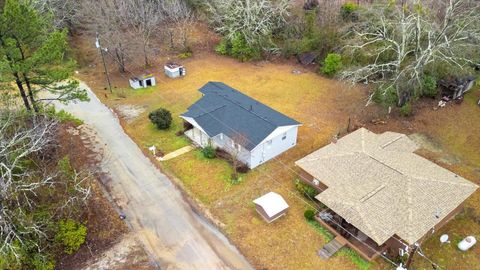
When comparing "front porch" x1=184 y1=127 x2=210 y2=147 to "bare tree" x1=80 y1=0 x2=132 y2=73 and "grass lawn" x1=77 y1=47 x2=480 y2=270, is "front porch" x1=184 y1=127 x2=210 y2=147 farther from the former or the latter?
"bare tree" x1=80 y1=0 x2=132 y2=73

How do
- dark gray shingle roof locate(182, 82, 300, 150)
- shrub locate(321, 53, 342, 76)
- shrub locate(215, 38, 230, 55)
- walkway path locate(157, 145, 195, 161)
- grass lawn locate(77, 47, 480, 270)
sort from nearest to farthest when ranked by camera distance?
grass lawn locate(77, 47, 480, 270) < dark gray shingle roof locate(182, 82, 300, 150) < walkway path locate(157, 145, 195, 161) < shrub locate(321, 53, 342, 76) < shrub locate(215, 38, 230, 55)

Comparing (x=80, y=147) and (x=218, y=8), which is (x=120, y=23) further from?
(x=80, y=147)

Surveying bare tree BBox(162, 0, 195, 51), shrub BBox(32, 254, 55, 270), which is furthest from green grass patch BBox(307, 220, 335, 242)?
bare tree BBox(162, 0, 195, 51)

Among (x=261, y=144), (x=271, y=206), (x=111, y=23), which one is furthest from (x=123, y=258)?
(x=111, y=23)

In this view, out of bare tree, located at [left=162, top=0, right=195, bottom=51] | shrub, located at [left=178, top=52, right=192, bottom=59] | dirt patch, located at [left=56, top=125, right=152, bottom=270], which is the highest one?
bare tree, located at [left=162, top=0, right=195, bottom=51]

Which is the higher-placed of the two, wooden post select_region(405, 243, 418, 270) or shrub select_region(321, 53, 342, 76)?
shrub select_region(321, 53, 342, 76)

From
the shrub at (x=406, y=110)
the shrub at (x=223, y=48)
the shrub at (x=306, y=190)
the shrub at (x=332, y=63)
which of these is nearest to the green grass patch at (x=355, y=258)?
the shrub at (x=306, y=190)

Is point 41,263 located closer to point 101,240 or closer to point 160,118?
point 101,240

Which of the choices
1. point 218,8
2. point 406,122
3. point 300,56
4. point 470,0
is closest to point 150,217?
point 406,122
